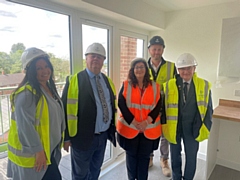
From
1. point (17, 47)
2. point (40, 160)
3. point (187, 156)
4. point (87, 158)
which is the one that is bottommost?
point (187, 156)

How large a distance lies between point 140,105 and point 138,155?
1.70 feet

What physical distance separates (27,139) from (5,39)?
85 centimetres

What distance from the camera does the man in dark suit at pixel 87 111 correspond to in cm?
156

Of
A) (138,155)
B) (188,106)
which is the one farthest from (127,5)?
(138,155)

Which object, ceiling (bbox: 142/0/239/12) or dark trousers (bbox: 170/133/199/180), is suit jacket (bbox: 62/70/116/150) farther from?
ceiling (bbox: 142/0/239/12)

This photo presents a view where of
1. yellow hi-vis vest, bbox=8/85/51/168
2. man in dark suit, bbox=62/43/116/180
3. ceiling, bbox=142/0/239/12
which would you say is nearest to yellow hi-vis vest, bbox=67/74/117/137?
man in dark suit, bbox=62/43/116/180

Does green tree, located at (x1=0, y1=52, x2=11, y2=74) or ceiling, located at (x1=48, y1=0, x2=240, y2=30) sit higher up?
ceiling, located at (x1=48, y1=0, x2=240, y2=30)

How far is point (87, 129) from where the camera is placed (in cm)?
159

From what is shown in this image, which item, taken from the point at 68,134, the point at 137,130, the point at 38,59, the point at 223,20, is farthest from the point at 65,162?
the point at 223,20

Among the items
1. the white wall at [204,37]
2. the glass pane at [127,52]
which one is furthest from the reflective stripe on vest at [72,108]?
the white wall at [204,37]

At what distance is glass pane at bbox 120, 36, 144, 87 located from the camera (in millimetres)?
2762

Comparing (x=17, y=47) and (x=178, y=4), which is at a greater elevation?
(x=178, y=4)

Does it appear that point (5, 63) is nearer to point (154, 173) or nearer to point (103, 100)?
point (103, 100)

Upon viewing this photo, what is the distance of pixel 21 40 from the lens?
61.3 inches
